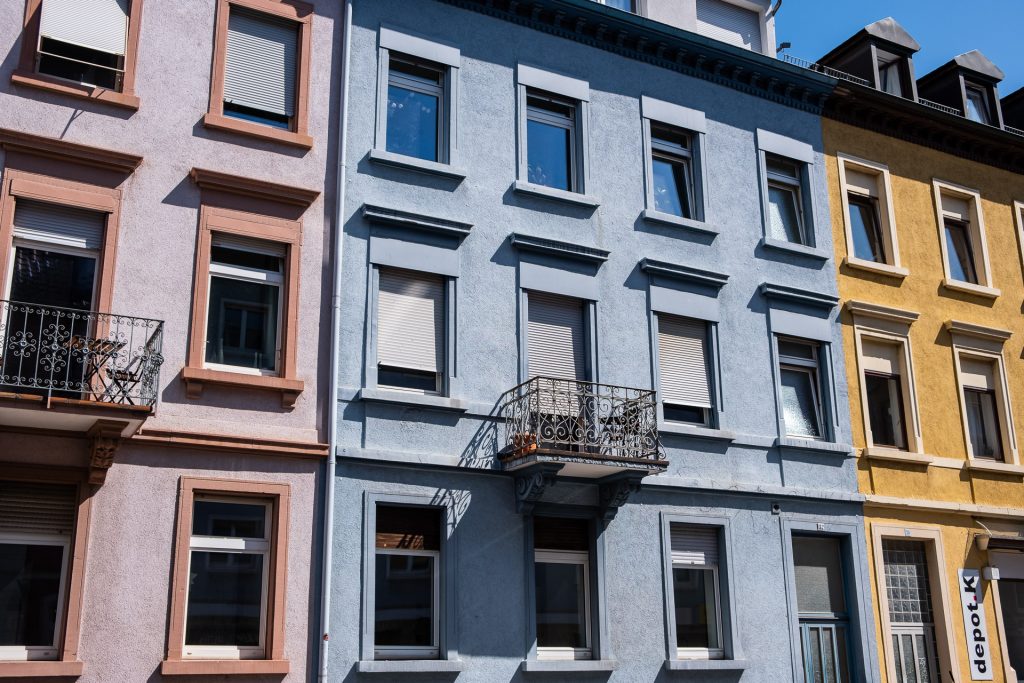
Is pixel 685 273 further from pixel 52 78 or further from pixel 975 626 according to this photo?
pixel 52 78

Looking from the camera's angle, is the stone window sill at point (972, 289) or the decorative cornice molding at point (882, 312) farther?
the stone window sill at point (972, 289)

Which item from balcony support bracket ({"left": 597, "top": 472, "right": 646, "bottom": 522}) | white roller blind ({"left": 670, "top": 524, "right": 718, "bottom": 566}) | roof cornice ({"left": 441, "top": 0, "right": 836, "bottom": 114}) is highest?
roof cornice ({"left": 441, "top": 0, "right": 836, "bottom": 114})

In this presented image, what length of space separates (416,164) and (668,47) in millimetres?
5549

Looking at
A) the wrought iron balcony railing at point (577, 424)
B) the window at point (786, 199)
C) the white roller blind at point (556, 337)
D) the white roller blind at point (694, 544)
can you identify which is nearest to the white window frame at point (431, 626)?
the wrought iron balcony railing at point (577, 424)

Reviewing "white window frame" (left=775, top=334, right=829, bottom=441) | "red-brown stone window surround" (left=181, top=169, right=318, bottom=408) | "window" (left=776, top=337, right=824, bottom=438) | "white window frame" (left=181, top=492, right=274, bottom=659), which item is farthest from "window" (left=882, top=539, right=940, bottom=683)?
"red-brown stone window surround" (left=181, top=169, right=318, bottom=408)

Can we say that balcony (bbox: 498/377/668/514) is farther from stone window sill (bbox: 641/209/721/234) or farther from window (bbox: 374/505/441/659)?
stone window sill (bbox: 641/209/721/234)

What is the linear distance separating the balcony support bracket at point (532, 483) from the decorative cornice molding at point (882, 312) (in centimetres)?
725

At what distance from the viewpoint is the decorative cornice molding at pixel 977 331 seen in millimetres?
19766

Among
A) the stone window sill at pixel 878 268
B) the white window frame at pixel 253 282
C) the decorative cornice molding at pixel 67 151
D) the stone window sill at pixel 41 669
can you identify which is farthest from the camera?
the stone window sill at pixel 878 268

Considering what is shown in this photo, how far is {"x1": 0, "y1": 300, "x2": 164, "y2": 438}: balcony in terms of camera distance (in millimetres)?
11312

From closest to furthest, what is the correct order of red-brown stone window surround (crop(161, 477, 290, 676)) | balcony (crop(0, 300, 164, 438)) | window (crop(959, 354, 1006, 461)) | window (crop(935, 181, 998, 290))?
balcony (crop(0, 300, 164, 438))
red-brown stone window surround (crop(161, 477, 290, 676))
window (crop(959, 354, 1006, 461))
window (crop(935, 181, 998, 290))

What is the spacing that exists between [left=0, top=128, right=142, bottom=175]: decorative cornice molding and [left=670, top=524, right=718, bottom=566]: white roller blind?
900 centimetres

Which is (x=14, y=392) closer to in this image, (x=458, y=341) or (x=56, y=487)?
(x=56, y=487)

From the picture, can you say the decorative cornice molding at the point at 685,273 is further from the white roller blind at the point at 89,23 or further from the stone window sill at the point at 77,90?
the white roller blind at the point at 89,23
